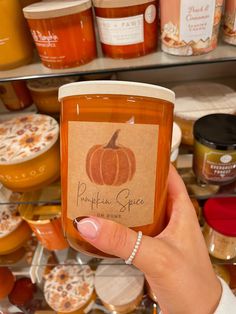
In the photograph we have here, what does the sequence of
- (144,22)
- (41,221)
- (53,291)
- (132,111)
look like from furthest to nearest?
(53,291)
(41,221)
(144,22)
(132,111)

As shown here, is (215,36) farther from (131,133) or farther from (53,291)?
(53,291)

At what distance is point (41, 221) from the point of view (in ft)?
2.31

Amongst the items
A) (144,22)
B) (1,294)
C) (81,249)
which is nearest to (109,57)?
(144,22)

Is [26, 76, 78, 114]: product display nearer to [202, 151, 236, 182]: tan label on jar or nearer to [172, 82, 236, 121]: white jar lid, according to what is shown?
[172, 82, 236, 121]: white jar lid

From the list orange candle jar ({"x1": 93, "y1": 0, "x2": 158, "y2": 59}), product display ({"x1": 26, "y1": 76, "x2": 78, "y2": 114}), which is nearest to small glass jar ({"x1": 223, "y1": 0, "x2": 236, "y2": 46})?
orange candle jar ({"x1": 93, "y1": 0, "x2": 158, "y2": 59})

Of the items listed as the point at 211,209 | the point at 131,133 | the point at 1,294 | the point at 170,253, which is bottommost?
the point at 1,294

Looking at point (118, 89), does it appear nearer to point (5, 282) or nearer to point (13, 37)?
point (13, 37)

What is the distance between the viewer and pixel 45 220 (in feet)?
2.31

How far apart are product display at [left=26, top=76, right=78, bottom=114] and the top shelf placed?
0.48 feet

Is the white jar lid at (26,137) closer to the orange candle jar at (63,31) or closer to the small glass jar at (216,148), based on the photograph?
the orange candle jar at (63,31)

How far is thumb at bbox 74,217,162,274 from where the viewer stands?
14.0 inches

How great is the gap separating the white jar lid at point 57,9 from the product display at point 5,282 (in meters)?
0.75

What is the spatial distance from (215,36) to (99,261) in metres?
0.72

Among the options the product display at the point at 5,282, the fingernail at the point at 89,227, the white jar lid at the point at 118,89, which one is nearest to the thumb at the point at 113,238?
the fingernail at the point at 89,227
